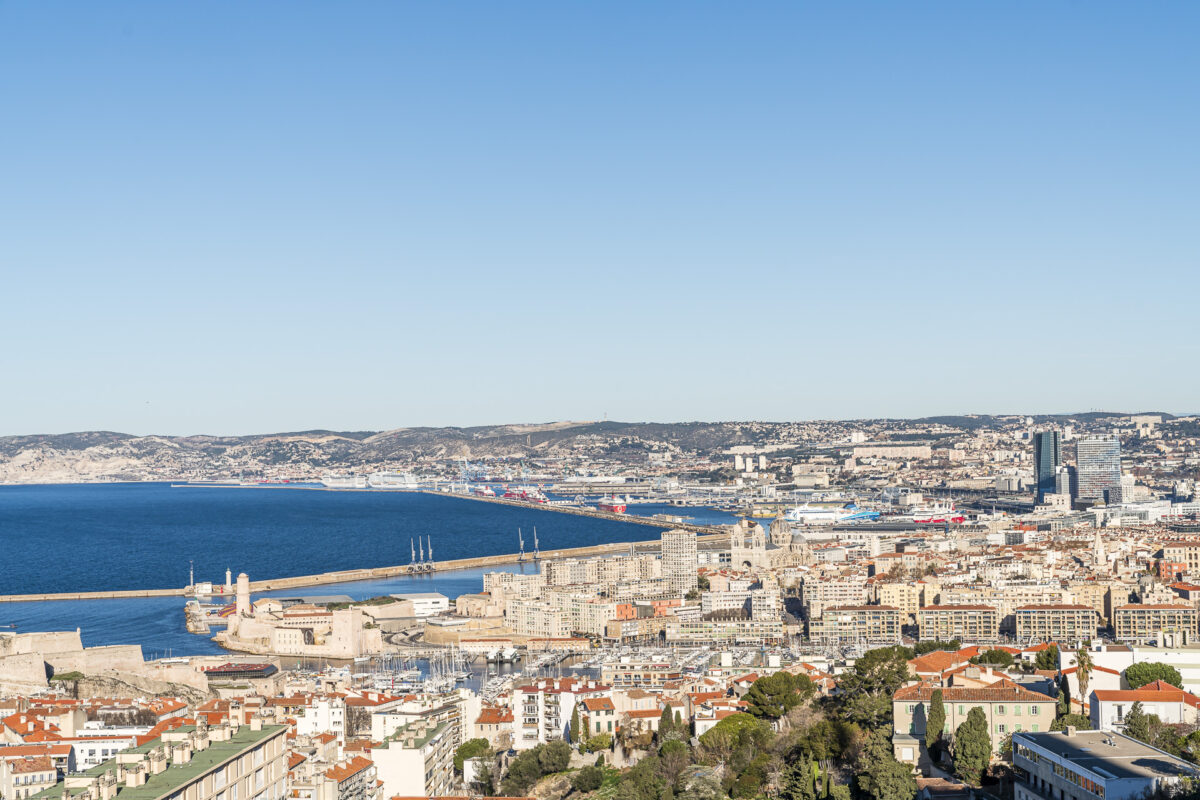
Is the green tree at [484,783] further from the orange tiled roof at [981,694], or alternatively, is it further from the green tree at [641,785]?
the orange tiled roof at [981,694]

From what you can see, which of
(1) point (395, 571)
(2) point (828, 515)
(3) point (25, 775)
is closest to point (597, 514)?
(2) point (828, 515)

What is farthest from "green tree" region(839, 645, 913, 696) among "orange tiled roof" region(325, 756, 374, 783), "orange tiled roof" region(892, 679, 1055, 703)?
"orange tiled roof" region(325, 756, 374, 783)

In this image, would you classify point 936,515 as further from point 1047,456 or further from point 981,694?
point 981,694

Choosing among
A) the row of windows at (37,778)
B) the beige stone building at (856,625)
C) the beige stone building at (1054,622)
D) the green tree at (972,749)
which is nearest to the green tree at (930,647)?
the beige stone building at (1054,622)

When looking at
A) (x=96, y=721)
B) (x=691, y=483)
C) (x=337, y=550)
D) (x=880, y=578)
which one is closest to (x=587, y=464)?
(x=691, y=483)

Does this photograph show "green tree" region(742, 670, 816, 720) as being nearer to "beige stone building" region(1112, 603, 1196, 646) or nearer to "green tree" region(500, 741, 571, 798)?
"green tree" region(500, 741, 571, 798)

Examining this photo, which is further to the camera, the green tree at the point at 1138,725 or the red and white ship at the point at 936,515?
the red and white ship at the point at 936,515
